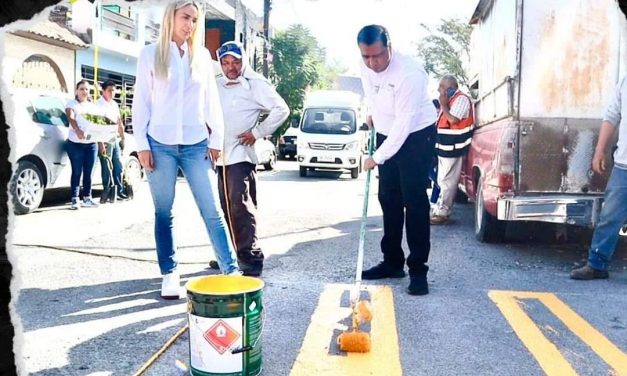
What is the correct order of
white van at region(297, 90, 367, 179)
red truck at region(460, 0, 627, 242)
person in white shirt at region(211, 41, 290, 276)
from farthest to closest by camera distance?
white van at region(297, 90, 367, 179) → red truck at region(460, 0, 627, 242) → person in white shirt at region(211, 41, 290, 276)

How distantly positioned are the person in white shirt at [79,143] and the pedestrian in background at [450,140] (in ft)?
15.7

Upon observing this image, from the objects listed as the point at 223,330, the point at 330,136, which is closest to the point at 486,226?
the point at 223,330

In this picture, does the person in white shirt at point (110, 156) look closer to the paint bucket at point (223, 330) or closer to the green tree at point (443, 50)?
the paint bucket at point (223, 330)

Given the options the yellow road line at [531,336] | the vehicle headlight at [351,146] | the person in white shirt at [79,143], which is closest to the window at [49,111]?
the person in white shirt at [79,143]

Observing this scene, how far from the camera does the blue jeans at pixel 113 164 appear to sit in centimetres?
919

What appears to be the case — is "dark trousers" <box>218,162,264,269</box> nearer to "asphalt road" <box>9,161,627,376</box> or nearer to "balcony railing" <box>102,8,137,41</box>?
"asphalt road" <box>9,161,627,376</box>

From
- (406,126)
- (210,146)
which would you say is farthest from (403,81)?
(210,146)

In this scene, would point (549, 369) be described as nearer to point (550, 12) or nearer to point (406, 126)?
point (406, 126)

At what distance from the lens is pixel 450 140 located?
307 inches

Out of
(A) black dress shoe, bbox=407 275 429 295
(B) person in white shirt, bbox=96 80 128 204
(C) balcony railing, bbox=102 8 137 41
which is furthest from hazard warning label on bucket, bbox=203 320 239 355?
(C) balcony railing, bbox=102 8 137 41

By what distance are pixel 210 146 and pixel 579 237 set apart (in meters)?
4.61

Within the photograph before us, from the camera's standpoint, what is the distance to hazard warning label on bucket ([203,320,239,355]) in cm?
258

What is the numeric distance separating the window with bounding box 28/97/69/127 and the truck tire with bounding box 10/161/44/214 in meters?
0.66

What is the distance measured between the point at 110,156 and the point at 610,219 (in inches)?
275
